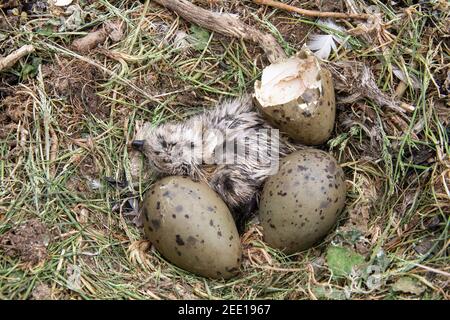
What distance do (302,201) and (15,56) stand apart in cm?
178

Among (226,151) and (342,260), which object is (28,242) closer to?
(226,151)

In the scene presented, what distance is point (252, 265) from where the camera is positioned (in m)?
3.12

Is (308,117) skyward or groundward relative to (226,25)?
groundward

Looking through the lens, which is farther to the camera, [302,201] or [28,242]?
[302,201]

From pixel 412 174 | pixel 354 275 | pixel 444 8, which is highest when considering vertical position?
pixel 444 8

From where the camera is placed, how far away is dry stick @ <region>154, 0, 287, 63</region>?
135 inches

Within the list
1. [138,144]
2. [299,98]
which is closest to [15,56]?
[138,144]

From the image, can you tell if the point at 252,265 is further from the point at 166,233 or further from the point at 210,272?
the point at 166,233

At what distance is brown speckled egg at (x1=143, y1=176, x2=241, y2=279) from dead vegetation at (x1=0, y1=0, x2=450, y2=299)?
0.33 ft

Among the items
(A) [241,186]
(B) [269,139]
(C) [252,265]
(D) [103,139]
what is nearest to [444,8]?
(B) [269,139]

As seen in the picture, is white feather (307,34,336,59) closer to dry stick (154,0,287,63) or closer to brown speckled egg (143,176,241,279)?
dry stick (154,0,287,63)

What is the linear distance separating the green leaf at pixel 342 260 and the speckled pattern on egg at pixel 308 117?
2.04 feet

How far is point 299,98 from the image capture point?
10.3ft

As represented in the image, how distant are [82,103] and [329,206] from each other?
1.46 m
